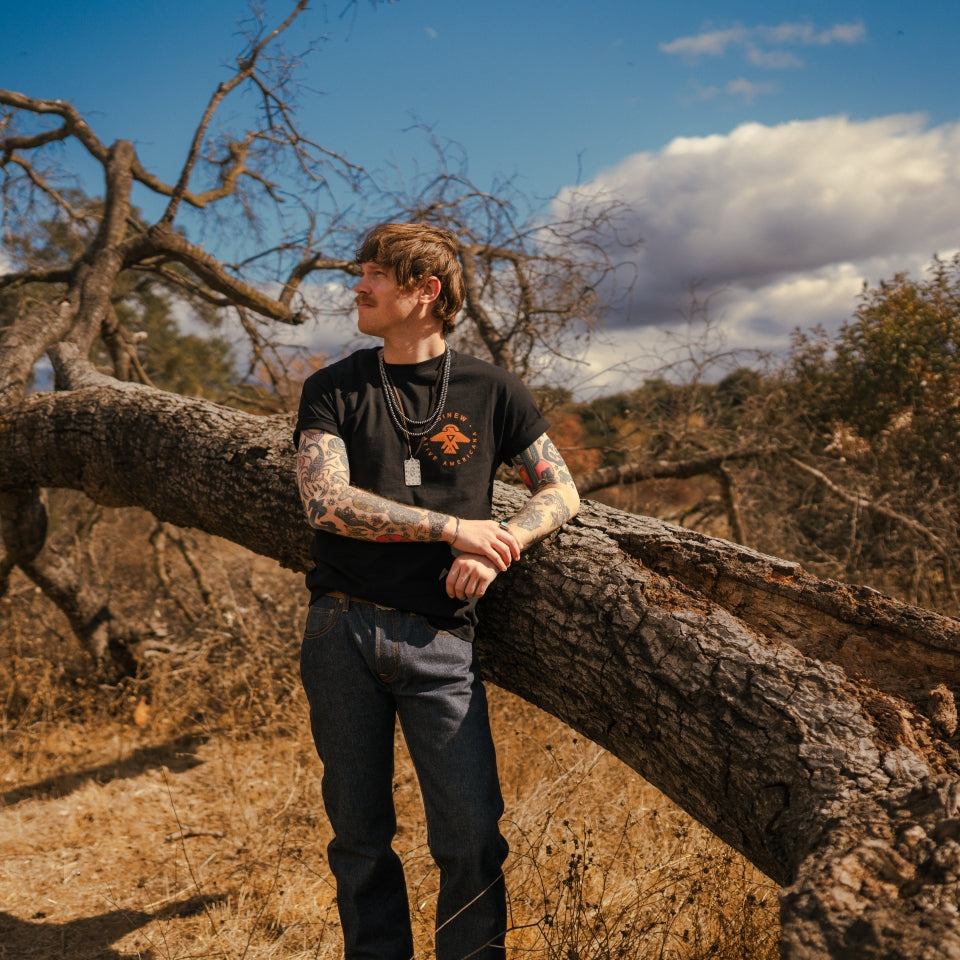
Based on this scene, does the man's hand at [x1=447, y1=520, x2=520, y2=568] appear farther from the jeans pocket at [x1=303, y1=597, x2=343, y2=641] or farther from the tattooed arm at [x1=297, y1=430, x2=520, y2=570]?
the jeans pocket at [x1=303, y1=597, x2=343, y2=641]

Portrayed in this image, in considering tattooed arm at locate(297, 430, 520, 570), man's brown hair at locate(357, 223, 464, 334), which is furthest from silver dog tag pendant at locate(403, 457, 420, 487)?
man's brown hair at locate(357, 223, 464, 334)

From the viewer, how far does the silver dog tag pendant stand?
2180 millimetres

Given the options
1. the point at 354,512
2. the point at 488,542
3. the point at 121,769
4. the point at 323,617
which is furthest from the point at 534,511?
the point at 121,769

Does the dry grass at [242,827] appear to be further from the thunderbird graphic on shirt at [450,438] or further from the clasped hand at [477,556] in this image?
the thunderbird graphic on shirt at [450,438]

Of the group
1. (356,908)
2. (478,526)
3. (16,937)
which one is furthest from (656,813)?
(16,937)

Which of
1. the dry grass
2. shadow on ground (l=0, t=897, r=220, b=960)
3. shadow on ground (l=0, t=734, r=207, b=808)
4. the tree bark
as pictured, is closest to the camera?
the tree bark

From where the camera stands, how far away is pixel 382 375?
7.44 ft

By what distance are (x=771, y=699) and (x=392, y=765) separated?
1.05m

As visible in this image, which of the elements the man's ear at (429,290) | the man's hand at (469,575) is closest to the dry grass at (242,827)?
the man's hand at (469,575)

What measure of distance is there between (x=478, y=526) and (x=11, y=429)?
3602mm

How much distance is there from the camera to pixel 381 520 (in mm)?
2014

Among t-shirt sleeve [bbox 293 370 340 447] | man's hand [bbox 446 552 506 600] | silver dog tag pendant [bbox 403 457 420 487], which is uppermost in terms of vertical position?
t-shirt sleeve [bbox 293 370 340 447]

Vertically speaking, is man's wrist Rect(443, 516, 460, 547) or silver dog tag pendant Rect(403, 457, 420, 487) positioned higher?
silver dog tag pendant Rect(403, 457, 420, 487)

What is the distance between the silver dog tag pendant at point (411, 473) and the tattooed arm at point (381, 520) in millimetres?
139
